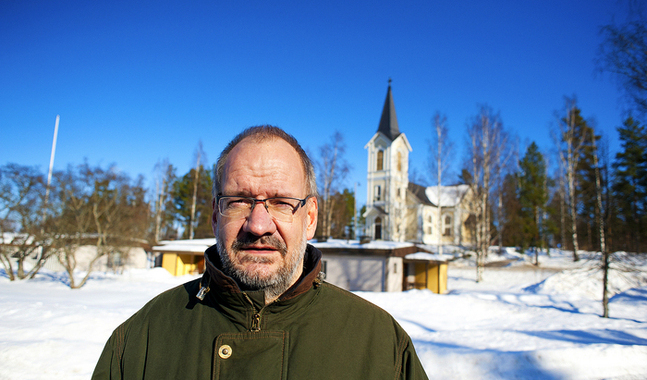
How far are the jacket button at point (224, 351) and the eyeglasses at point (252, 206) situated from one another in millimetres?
589

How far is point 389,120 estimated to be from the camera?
4431cm

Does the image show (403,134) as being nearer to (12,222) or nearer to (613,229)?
(613,229)

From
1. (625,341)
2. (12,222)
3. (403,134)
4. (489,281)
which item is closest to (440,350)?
(625,341)

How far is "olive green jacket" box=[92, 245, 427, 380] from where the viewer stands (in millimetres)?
1486

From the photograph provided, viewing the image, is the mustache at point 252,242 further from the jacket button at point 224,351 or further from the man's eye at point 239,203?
the jacket button at point 224,351

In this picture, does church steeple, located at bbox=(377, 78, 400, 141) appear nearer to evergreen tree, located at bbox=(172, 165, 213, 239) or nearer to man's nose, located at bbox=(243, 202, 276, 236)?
evergreen tree, located at bbox=(172, 165, 213, 239)

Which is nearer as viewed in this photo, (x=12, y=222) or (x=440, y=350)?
(x=440, y=350)

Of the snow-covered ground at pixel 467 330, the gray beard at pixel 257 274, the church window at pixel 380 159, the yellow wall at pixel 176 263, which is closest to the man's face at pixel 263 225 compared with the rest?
the gray beard at pixel 257 274

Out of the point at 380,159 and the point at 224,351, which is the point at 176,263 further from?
the point at 380,159

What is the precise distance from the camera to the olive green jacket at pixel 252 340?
1486 millimetres

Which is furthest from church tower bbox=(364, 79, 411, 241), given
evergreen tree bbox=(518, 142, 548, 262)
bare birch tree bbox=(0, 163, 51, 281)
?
bare birch tree bbox=(0, 163, 51, 281)

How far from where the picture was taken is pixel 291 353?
154 centimetres

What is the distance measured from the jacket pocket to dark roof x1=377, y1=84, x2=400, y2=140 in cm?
4216

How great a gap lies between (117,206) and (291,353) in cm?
2576
